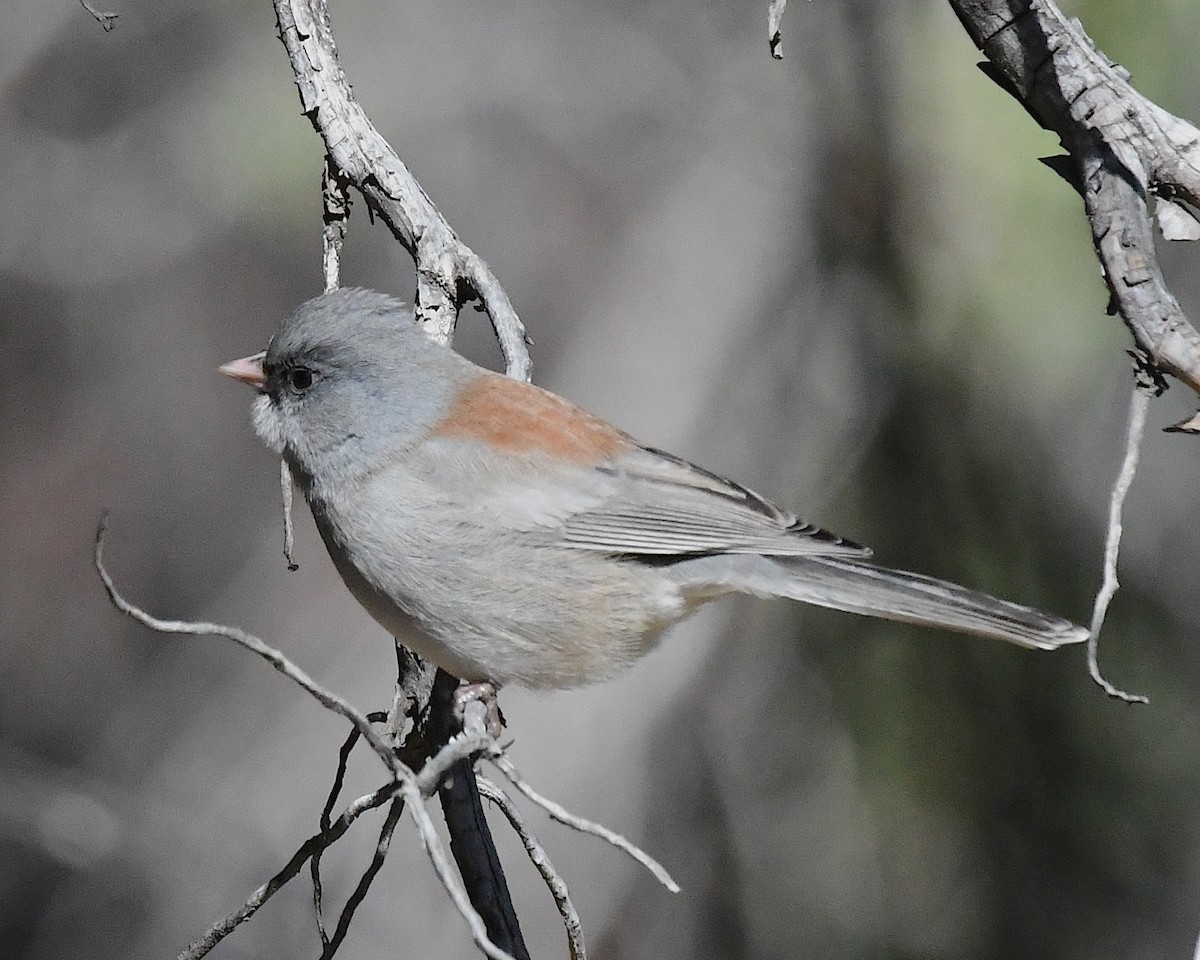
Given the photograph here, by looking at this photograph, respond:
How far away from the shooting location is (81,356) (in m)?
5.54

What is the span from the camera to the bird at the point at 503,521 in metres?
2.76

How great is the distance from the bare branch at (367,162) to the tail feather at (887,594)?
791 mm

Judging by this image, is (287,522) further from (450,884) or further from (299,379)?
(450,884)

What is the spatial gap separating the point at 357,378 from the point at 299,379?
0.15 meters

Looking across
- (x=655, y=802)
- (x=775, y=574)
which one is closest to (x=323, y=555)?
(x=655, y=802)

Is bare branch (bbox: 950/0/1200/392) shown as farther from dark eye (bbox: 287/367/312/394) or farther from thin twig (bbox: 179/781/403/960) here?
dark eye (bbox: 287/367/312/394)

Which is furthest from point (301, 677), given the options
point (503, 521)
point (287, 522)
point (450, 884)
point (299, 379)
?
point (299, 379)

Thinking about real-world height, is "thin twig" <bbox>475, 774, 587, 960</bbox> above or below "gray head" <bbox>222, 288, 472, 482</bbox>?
below

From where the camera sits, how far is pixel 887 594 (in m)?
2.76

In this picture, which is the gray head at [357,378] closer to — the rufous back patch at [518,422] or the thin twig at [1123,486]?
the rufous back patch at [518,422]

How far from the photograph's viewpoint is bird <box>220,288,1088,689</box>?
2.76m

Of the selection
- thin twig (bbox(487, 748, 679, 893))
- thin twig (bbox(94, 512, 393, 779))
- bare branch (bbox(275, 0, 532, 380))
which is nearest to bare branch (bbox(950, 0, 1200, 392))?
thin twig (bbox(487, 748, 679, 893))

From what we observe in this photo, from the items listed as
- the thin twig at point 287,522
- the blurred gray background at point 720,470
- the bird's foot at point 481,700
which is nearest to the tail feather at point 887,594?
the bird's foot at point 481,700

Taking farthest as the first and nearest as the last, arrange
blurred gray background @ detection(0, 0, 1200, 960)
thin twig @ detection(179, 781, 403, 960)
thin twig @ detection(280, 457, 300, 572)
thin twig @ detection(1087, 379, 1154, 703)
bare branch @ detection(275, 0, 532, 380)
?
blurred gray background @ detection(0, 0, 1200, 960)
bare branch @ detection(275, 0, 532, 380)
thin twig @ detection(280, 457, 300, 572)
thin twig @ detection(179, 781, 403, 960)
thin twig @ detection(1087, 379, 1154, 703)
